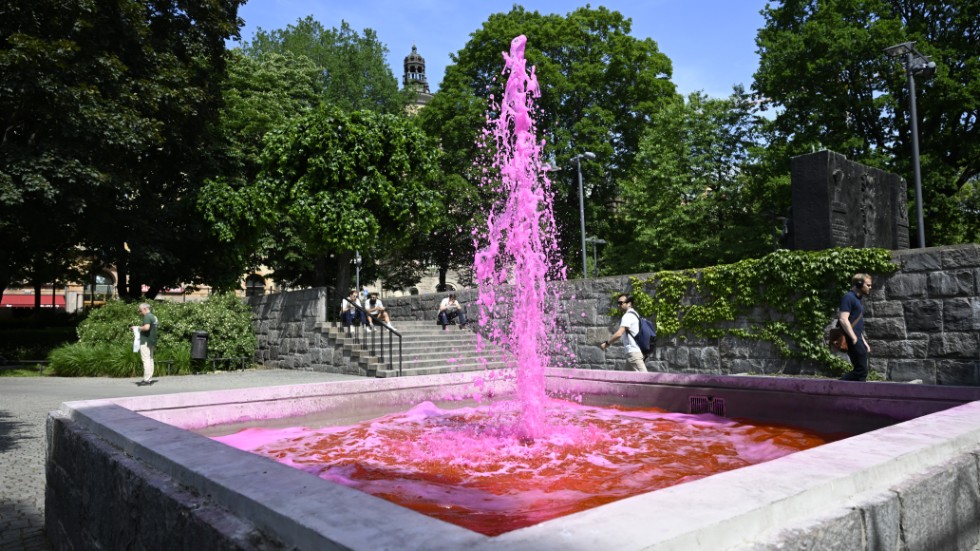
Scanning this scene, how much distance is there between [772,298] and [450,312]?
36.0ft

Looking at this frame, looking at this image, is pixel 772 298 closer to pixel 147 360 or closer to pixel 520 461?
pixel 520 461

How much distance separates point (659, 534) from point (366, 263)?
3244 cm

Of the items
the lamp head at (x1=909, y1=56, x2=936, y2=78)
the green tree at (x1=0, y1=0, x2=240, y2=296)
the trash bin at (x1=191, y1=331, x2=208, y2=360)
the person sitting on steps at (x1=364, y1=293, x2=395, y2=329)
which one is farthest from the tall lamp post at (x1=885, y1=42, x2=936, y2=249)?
the green tree at (x1=0, y1=0, x2=240, y2=296)

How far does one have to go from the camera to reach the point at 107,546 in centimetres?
296

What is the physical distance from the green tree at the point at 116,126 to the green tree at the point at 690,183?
58.6ft

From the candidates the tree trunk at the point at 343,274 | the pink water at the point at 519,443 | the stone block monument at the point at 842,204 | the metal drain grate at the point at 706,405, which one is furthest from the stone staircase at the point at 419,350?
the metal drain grate at the point at 706,405

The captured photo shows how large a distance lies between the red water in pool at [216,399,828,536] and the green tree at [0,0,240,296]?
14.9 metres

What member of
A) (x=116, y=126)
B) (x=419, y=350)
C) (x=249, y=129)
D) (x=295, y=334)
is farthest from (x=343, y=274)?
(x=249, y=129)

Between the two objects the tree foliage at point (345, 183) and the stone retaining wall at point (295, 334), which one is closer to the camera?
the stone retaining wall at point (295, 334)

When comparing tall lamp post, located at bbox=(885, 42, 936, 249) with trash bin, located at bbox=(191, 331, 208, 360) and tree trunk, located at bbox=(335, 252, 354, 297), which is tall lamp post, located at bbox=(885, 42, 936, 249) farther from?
trash bin, located at bbox=(191, 331, 208, 360)

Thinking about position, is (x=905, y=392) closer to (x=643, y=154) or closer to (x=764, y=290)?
(x=764, y=290)

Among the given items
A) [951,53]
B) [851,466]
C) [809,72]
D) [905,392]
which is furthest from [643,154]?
[851,466]

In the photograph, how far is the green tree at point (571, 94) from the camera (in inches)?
1205

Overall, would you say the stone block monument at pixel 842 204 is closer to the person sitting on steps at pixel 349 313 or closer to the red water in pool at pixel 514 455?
the red water in pool at pixel 514 455
